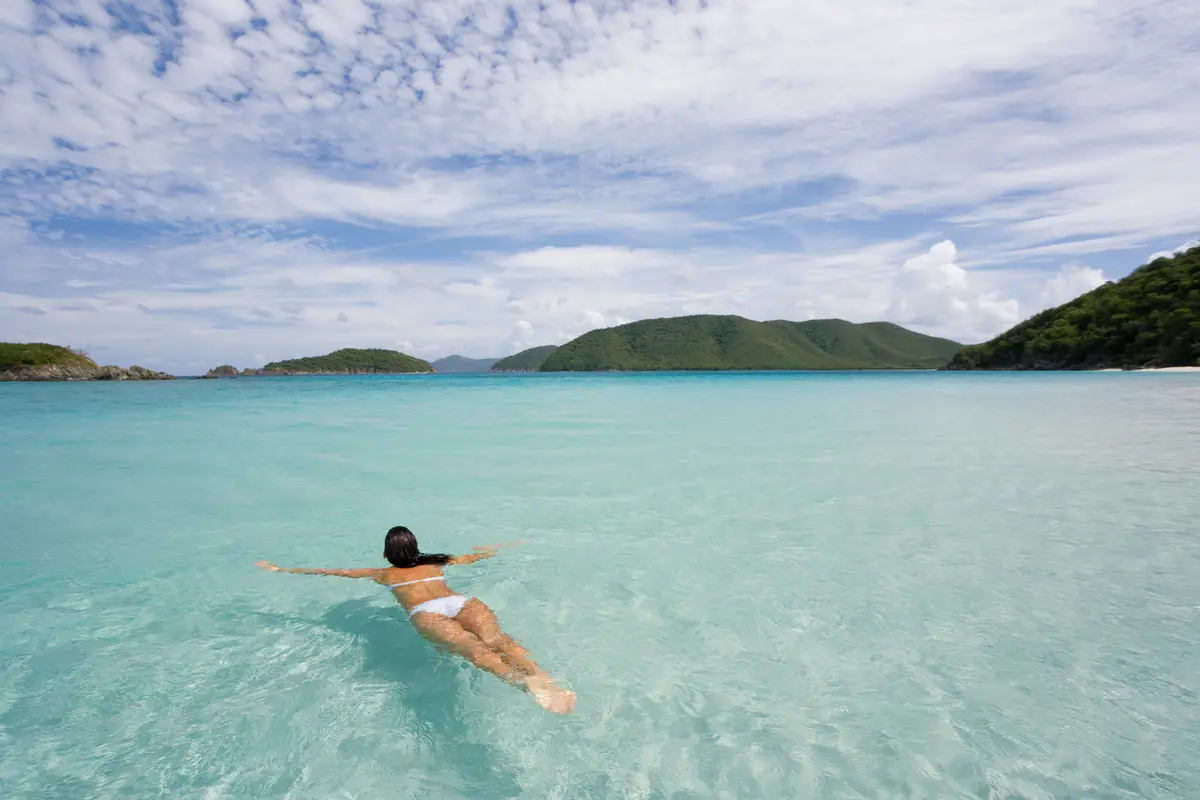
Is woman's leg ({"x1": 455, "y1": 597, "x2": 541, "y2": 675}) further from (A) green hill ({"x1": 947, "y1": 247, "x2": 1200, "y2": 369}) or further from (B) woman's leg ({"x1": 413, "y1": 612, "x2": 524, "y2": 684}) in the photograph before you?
(A) green hill ({"x1": 947, "y1": 247, "x2": 1200, "y2": 369})

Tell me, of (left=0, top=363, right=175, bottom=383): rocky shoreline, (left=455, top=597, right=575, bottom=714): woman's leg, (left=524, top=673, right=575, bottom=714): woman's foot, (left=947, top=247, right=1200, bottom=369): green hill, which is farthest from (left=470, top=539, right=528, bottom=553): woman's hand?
(left=0, top=363, right=175, bottom=383): rocky shoreline

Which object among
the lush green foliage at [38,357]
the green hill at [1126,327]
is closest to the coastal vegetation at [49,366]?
the lush green foliage at [38,357]

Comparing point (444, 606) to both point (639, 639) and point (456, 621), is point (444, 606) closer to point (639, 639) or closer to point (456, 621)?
point (456, 621)

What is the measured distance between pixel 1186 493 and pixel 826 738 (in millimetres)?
11916

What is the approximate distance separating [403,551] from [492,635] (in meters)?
1.85

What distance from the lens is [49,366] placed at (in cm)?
12319

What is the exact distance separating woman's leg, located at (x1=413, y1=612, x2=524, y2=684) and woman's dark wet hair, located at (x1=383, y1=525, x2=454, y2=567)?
0.95 m

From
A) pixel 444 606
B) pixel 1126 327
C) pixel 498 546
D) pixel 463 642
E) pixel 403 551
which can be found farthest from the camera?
pixel 1126 327

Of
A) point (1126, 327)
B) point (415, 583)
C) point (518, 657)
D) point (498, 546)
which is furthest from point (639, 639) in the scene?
point (1126, 327)

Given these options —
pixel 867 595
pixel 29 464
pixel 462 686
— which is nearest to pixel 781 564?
pixel 867 595

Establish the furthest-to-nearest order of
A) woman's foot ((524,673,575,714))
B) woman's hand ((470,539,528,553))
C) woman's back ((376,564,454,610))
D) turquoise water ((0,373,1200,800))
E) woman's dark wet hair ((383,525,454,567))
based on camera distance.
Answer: woman's hand ((470,539,528,553)) → woman's dark wet hair ((383,525,454,567)) → woman's back ((376,564,454,610)) → woman's foot ((524,673,575,714)) → turquoise water ((0,373,1200,800))

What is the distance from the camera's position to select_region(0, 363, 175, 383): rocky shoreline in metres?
120

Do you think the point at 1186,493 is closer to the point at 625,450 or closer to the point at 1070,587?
the point at 1070,587

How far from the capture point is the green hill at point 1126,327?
80312 millimetres
